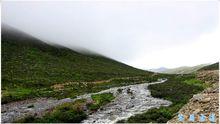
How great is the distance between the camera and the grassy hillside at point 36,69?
65.6 metres

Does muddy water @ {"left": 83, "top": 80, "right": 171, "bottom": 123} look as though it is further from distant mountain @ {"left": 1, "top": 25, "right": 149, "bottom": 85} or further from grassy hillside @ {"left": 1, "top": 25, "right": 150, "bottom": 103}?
distant mountain @ {"left": 1, "top": 25, "right": 149, "bottom": 85}

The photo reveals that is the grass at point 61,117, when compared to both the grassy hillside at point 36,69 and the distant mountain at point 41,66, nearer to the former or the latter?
the grassy hillside at point 36,69

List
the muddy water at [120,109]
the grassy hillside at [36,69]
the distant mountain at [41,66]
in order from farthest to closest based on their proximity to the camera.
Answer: the distant mountain at [41,66] < the grassy hillside at [36,69] < the muddy water at [120,109]

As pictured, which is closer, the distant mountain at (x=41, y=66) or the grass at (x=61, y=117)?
the grass at (x=61, y=117)

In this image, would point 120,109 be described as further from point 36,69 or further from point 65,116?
point 36,69

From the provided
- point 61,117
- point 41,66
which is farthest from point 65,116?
point 41,66

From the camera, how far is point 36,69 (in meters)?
100

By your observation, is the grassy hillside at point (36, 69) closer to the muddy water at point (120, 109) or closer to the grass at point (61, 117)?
the muddy water at point (120, 109)

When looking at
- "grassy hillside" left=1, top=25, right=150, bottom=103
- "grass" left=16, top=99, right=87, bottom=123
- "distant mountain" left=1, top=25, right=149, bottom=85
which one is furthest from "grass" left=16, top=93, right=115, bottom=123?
"distant mountain" left=1, top=25, right=149, bottom=85

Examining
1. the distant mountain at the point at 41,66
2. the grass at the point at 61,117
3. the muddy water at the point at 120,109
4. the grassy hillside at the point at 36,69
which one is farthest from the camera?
the distant mountain at the point at 41,66

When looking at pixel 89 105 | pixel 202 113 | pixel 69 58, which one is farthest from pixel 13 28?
pixel 202 113

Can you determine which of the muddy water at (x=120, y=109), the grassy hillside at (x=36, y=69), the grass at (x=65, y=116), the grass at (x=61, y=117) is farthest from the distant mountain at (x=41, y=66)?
the grass at (x=61, y=117)

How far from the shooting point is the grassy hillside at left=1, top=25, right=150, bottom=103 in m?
65.6

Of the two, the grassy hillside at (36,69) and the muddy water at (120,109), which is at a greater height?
the grassy hillside at (36,69)
